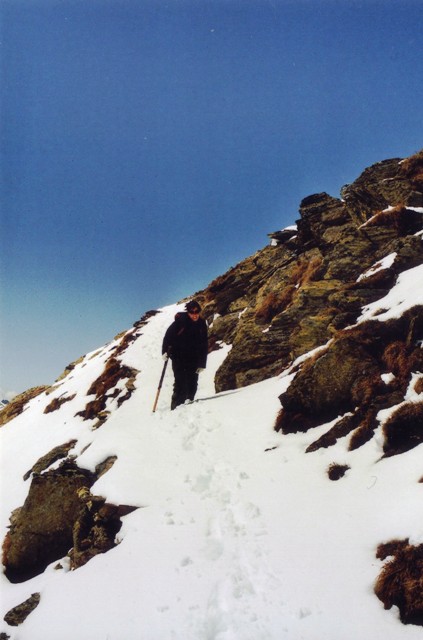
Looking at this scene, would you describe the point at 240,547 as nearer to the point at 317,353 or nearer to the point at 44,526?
the point at 44,526

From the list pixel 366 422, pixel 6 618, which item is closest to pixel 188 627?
pixel 6 618

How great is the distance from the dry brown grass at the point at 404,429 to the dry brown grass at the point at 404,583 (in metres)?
2.39

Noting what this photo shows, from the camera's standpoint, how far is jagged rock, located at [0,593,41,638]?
6.86 metres

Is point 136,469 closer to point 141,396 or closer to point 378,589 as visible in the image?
point 378,589

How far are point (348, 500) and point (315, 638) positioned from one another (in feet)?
8.57

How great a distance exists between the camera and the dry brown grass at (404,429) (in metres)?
7.09

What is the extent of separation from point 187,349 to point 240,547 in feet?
31.9

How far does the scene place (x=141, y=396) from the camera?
17.8m

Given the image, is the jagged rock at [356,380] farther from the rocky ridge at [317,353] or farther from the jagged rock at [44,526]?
the jagged rock at [44,526]

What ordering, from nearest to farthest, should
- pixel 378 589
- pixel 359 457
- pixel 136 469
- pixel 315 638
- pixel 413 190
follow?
1. pixel 315 638
2. pixel 378 589
3. pixel 359 457
4. pixel 136 469
5. pixel 413 190

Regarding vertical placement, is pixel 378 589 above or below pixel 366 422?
below

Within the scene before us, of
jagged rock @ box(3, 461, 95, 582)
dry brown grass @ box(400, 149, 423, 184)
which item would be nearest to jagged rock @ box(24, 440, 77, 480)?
jagged rock @ box(3, 461, 95, 582)

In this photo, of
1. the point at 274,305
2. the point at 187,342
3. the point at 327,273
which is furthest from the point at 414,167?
the point at 187,342

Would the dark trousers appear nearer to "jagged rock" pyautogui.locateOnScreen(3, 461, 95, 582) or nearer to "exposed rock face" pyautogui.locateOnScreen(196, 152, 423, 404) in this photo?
"exposed rock face" pyautogui.locateOnScreen(196, 152, 423, 404)
